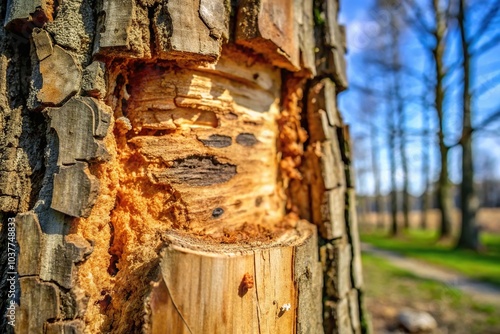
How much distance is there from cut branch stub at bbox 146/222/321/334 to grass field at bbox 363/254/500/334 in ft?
12.0

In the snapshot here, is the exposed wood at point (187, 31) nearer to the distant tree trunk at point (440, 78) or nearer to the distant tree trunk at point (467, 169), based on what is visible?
the distant tree trunk at point (467, 169)

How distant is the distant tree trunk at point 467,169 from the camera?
8516 millimetres

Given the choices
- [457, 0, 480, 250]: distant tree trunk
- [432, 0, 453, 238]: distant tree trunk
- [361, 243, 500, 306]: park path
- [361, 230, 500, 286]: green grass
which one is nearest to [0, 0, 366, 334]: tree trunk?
[361, 243, 500, 306]: park path

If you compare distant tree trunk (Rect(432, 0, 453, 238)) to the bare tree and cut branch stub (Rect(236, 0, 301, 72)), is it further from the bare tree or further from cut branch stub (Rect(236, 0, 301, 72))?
cut branch stub (Rect(236, 0, 301, 72))

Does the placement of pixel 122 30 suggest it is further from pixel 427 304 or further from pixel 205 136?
pixel 427 304

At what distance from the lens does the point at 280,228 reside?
1226 millimetres

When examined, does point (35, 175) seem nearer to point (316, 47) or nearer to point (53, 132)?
point (53, 132)

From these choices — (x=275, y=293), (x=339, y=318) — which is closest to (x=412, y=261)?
(x=339, y=318)

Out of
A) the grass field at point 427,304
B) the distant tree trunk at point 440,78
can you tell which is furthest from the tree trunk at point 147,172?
the distant tree trunk at point 440,78

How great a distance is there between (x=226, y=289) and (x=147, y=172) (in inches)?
17.4

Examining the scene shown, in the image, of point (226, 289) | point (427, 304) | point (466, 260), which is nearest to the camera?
point (226, 289)

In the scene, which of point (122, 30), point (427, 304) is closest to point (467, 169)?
point (427, 304)

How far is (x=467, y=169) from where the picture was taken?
30.8ft

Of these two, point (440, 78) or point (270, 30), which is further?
point (440, 78)
